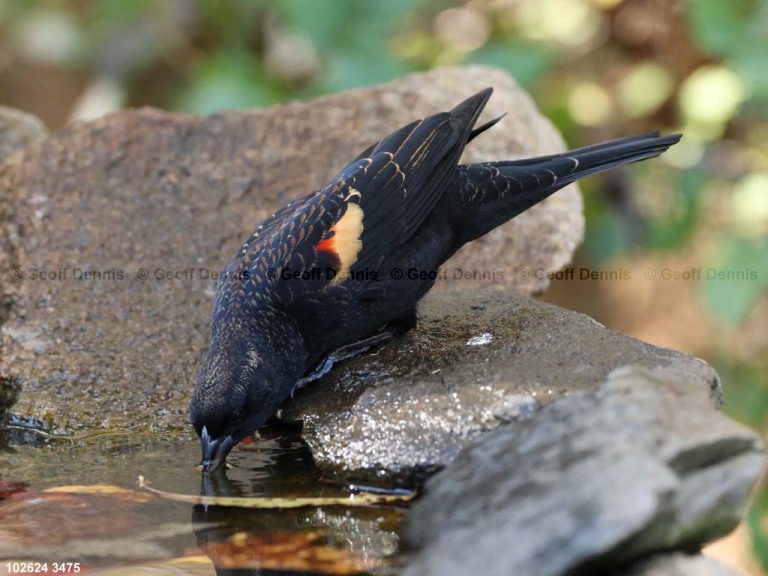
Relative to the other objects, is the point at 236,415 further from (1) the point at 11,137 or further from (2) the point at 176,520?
(1) the point at 11,137

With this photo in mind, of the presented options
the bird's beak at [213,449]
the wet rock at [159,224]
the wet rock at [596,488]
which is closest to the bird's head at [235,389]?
the bird's beak at [213,449]

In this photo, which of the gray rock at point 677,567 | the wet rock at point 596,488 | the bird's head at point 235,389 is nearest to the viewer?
the wet rock at point 596,488

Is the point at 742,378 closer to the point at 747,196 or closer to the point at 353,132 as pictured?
the point at 747,196

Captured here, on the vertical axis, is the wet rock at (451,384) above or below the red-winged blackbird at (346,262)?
below

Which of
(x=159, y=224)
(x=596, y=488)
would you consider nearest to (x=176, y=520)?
(x=596, y=488)

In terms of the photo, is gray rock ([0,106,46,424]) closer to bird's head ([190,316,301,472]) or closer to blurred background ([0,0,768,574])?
blurred background ([0,0,768,574])

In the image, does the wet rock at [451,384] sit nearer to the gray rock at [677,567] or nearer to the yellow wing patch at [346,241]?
the yellow wing patch at [346,241]
